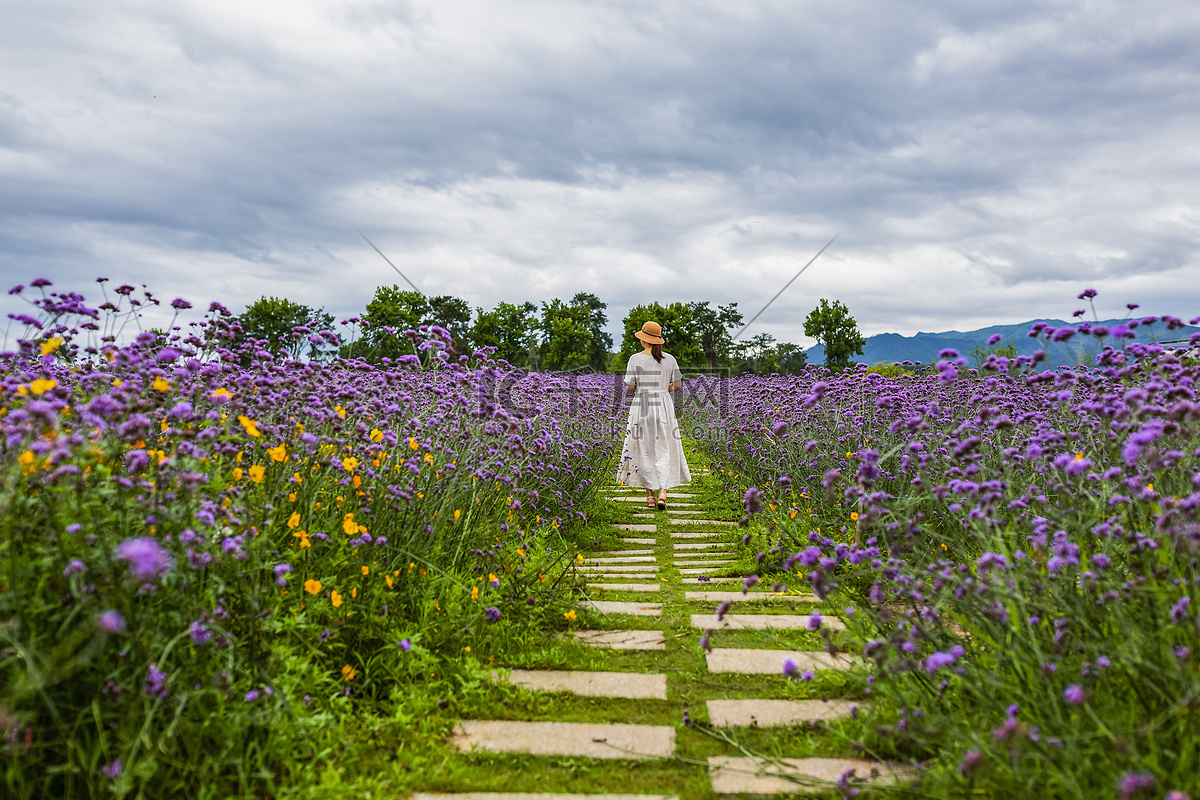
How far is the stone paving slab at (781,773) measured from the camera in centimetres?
204

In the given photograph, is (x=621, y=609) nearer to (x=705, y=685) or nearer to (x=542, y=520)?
(x=705, y=685)

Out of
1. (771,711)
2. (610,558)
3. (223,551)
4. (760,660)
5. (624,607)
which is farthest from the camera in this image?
(610,558)

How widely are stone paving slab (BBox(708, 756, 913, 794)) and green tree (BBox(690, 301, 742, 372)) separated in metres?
38.2

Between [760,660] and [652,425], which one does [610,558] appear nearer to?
[760,660]

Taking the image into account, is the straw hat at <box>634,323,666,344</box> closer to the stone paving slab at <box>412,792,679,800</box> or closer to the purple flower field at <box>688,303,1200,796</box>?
the purple flower field at <box>688,303,1200,796</box>

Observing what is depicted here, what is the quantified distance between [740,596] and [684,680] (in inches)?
48.7

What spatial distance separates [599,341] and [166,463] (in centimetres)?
5728

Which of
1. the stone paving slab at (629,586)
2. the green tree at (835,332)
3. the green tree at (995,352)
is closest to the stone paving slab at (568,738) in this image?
the stone paving slab at (629,586)

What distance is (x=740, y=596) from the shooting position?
4047 mm

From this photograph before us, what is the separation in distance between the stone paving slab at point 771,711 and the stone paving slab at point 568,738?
0.23 meters

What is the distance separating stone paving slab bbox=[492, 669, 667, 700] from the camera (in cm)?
277

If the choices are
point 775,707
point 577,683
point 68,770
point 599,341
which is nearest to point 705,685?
point 775,707

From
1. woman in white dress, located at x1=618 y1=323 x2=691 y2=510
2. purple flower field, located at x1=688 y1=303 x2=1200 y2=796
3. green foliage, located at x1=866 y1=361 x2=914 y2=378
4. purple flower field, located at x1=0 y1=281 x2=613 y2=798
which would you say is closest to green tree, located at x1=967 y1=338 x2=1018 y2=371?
purple flower field, located at x1=688 y1=303 x2=1200 y2=796

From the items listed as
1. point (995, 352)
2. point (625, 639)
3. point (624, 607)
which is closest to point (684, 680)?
point (625, 639)
